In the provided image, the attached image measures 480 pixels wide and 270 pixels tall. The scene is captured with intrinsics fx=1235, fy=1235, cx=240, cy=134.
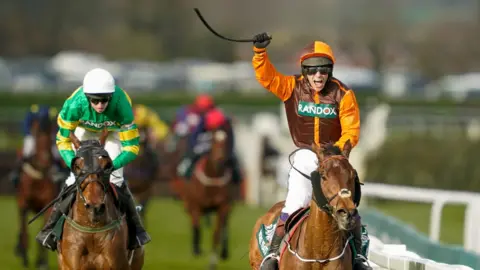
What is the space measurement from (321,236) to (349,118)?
78 centimetres

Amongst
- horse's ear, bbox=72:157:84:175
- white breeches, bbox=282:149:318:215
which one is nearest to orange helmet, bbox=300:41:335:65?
white breeches, bbox=282:149:318:215

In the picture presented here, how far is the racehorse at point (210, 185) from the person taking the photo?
15602 millimetres

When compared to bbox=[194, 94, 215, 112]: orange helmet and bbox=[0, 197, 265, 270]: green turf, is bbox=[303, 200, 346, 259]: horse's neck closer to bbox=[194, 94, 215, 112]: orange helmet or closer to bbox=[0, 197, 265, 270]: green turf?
bbox=[0, 197, 265, 270]: green turf

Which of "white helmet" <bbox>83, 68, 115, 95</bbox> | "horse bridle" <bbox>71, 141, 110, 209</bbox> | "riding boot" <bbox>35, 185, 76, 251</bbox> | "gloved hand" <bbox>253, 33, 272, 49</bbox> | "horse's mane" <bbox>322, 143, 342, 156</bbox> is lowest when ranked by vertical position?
"riding boot" <bbox>35, 185, 76, 251</bbox>

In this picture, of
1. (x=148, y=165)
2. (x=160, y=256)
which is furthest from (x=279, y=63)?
(x=160, y=256)

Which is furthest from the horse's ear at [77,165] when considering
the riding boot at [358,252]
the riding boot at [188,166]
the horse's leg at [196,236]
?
the riding boot at [188,166]

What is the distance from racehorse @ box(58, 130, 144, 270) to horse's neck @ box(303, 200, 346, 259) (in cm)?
142

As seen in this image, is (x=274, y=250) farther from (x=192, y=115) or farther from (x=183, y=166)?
(x=192, y=115)

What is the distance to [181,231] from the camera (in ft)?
59.8

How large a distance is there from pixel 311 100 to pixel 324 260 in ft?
3.36

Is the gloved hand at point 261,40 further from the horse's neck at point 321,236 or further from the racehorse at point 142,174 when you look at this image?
the racehorse at point 142,174

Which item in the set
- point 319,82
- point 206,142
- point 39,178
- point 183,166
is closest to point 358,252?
point 319,82

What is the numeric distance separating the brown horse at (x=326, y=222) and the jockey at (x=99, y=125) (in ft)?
4.74

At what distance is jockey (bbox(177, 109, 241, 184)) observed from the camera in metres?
15.9
